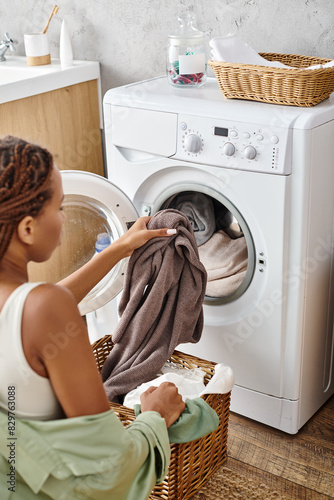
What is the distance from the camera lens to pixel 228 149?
1.66 meters

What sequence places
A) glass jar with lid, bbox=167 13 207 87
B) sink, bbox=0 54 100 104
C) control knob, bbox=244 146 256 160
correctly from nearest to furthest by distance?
control knob, bbox=244 146 256 160 → glass jar with lid, bbox=167 13 207 87 → sink, bbox=0 54 100 104

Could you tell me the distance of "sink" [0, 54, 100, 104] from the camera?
2133 mm

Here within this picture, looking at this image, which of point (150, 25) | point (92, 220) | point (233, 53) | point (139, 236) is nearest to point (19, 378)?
point (139, 236)

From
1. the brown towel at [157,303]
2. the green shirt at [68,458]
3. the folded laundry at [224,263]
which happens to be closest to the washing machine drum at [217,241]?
the folded laundry at [224,263]

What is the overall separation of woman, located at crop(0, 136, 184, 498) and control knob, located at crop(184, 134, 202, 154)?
0.76m

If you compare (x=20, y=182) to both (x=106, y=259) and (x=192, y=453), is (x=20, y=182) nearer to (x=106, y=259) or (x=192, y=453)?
(x=106, y=259)

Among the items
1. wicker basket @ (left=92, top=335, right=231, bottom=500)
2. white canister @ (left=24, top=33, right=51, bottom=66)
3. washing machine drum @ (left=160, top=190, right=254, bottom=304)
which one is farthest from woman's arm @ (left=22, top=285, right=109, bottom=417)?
white canister @ (left=24, top=33, right=51, bottom=66)

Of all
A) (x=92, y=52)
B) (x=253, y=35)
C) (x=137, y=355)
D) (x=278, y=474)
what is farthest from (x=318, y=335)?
(x=92, y=52)

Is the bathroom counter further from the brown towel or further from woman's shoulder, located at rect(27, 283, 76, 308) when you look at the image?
woman's shoulder, located at rect(27, 283, 76, 308)

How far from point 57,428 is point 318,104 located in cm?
113

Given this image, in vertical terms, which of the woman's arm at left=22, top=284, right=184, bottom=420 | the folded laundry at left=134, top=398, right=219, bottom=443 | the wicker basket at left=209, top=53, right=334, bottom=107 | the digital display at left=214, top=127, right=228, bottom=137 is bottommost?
the folded laundry at left=134, top=398, right=219, bottom=443

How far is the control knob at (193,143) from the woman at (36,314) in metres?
0.76

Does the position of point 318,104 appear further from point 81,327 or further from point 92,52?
point 92,52

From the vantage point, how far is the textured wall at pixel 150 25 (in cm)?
196
